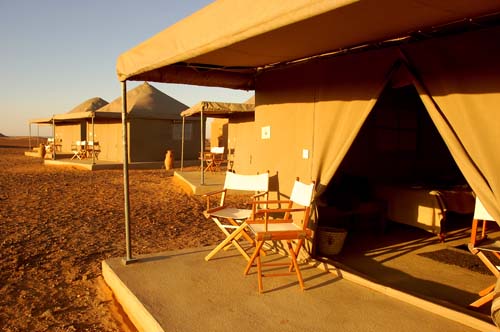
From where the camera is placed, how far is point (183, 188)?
36.1 feet

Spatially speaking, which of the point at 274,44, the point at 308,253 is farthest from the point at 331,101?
the point at 308,253

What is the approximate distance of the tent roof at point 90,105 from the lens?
2450 centimetres

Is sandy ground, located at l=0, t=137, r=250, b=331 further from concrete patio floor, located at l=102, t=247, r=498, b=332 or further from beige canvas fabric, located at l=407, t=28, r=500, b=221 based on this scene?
beige canvas fabric, located at l=407, t=28, r=500, b=221

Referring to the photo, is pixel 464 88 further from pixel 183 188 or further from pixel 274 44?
pixel 183 188

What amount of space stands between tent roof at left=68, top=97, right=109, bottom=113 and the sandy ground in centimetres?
1444

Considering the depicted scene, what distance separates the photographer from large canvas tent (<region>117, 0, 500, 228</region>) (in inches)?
103

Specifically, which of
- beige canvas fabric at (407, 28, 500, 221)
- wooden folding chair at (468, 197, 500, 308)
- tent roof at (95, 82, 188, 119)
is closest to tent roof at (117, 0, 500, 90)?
beige canvas fabric at (407, 28, 500, 221)

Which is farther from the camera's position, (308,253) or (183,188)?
(183,188)

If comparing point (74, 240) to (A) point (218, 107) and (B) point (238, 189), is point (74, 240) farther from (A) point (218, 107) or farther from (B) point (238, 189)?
(A) point (218, 107)

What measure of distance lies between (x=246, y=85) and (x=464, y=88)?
3077mm

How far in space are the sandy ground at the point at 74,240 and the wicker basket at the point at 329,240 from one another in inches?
69.7

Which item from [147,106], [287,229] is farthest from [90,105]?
[287,229]

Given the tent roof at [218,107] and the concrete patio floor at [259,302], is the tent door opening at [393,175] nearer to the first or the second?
the concrete patio floor at [259,302]

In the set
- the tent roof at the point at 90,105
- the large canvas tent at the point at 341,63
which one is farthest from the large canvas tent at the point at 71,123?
the large canvas tent at the point at 341,63
